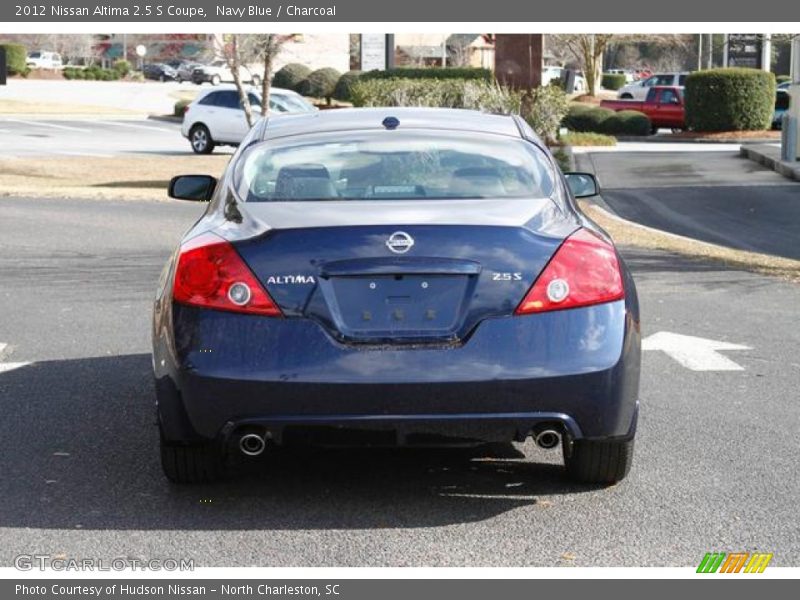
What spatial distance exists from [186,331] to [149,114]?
172 feet

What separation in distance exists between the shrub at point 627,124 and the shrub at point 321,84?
20755 mm

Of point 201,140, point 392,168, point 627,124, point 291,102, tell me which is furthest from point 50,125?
point 392,168

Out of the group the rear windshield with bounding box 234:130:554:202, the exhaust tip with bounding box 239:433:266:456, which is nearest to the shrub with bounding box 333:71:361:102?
the rear windshield with bounding box 234:130:554:202

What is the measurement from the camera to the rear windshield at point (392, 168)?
5973 mm

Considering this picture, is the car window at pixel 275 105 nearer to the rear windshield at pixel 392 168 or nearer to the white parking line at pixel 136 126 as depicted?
the white parking line at pixel 136 126

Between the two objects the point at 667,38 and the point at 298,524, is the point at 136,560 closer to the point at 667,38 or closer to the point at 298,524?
the point at 298,524

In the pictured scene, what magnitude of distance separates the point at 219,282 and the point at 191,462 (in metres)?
0.82

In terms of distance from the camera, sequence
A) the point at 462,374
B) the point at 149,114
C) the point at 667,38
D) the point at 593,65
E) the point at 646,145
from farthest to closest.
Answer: the point at 667,38 < the point at 593,65 < the point at 149,114 < the point at 646,145 < the point at 462,374

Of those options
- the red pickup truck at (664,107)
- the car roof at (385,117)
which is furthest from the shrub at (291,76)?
the car roof at (385,117)

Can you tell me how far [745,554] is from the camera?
16.4 ft

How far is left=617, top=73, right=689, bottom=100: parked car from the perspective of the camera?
53.0 m

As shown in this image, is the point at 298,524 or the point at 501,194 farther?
the point at 501,194

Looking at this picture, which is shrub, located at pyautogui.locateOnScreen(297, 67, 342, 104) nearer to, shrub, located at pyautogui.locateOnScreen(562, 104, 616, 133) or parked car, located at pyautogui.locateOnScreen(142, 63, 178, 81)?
shrub, located at pyautogui.locateOnScreen(562, 104, 616, 133)
